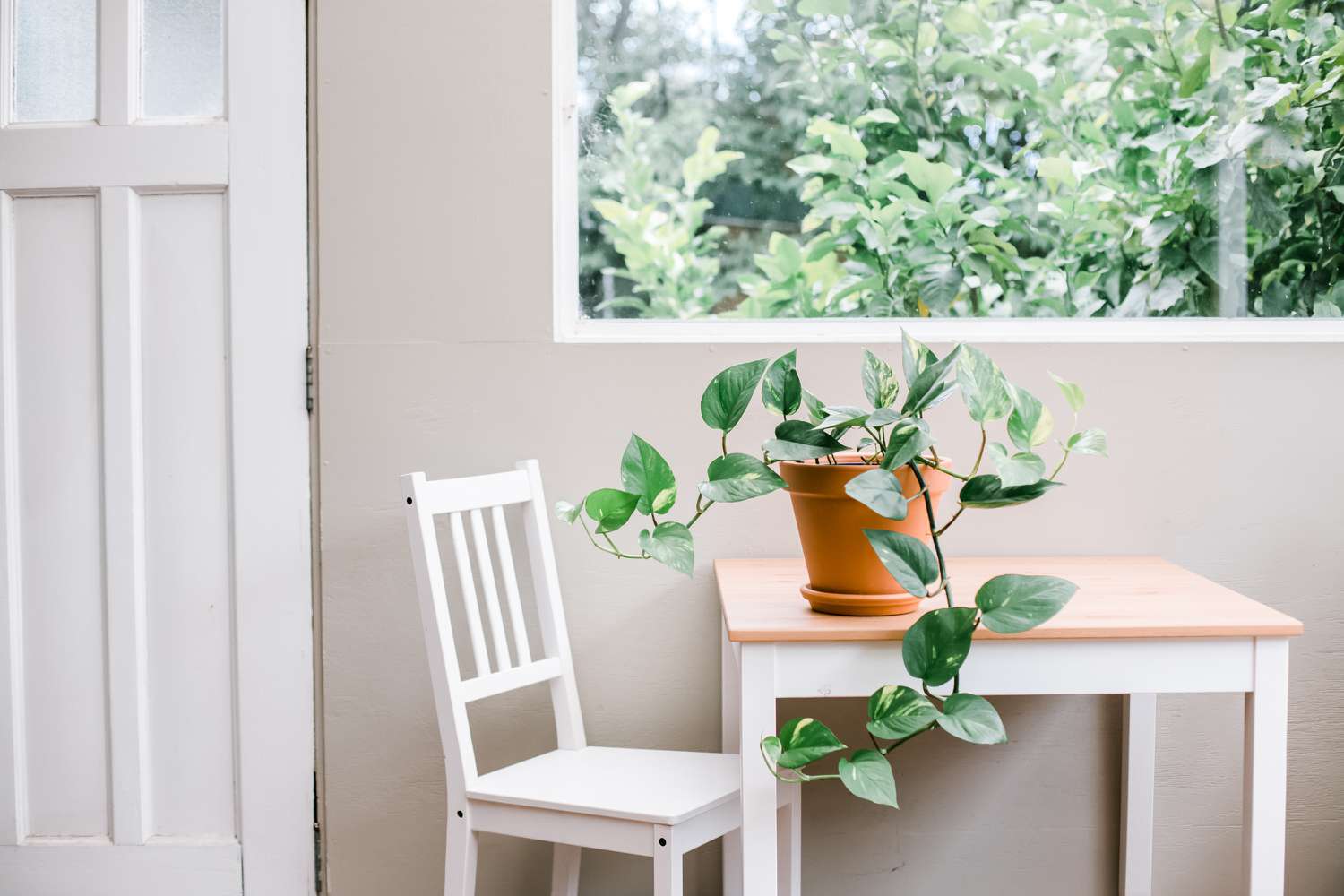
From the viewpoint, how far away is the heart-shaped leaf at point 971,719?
1.29 metres

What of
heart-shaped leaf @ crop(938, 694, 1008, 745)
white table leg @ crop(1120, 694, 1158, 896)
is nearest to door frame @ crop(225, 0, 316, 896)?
heart-shaped leaf @ crop(938, 694, 1008, 745)

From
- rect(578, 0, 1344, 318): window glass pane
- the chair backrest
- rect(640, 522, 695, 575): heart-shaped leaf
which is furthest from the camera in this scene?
rect(578, 0, 1344, 318): window glass pane

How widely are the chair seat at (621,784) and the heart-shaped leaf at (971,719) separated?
1.36 feet

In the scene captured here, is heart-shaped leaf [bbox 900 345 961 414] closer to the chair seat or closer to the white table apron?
the white table apron

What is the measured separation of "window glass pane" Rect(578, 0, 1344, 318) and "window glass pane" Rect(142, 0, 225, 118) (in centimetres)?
71

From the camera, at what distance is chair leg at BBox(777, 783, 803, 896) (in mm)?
1768

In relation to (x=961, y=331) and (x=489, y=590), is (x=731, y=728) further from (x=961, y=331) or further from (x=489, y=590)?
(x=961, y=331)

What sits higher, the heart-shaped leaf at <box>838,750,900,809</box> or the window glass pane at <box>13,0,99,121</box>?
the window glass pane at <box>13,0,99,121</box>

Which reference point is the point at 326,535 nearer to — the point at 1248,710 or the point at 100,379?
the point at 100,379

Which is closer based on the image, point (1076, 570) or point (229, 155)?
point (1076, 570)

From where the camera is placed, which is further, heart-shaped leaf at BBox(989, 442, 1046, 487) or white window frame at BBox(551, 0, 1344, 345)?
white window frame at BBox(551, 0, 1344, 345)

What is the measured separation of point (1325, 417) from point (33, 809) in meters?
2.63

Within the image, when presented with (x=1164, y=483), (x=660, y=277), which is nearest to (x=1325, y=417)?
(x=1164, y=483)

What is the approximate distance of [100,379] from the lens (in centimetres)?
199
